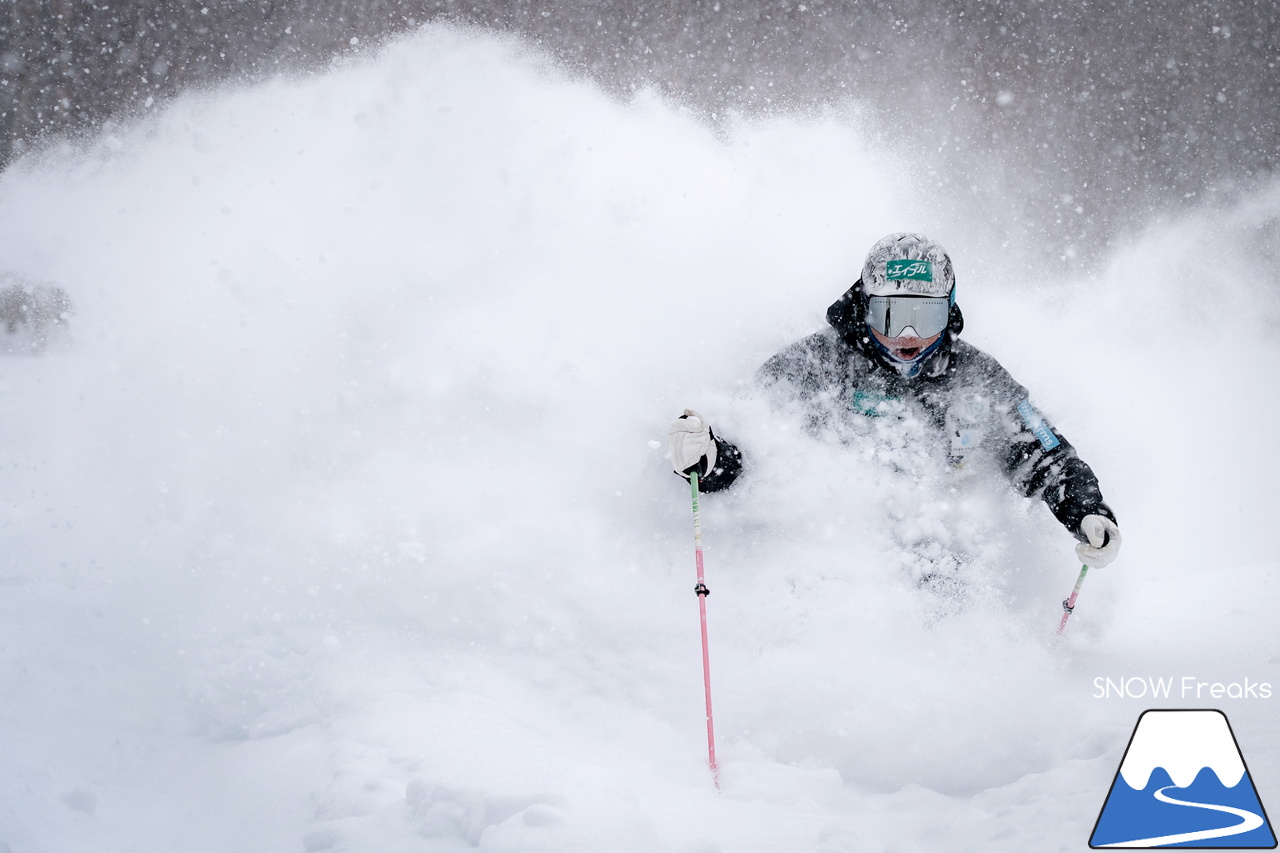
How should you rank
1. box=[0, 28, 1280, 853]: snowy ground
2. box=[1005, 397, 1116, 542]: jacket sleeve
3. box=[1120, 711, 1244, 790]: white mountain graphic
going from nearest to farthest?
box=[1120, 711, 1244, 790]: white mountain graphic, box=[0, 28, 1280, 853]: snowy ground, box=[1005, 397, 1116, 542]: jacket sleeve

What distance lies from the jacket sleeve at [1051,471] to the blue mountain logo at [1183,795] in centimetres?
75

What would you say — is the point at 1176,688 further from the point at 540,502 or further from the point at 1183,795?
the point at 540,502

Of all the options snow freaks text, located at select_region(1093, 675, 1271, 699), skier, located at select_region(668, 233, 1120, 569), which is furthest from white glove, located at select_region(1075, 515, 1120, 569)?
snow freaks text, located at select_region(1093, 675, 1271, 699)

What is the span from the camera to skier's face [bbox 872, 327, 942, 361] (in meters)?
2.26

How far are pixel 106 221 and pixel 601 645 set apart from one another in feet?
16.8

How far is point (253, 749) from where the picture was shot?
6.68ft

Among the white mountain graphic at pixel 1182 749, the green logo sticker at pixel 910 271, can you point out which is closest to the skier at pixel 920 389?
the green logo sticker at pixel 910 271

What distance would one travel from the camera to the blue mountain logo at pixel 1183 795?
4.72ft

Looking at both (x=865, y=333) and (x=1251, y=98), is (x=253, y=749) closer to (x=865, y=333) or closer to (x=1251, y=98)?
(x=865, y=333)

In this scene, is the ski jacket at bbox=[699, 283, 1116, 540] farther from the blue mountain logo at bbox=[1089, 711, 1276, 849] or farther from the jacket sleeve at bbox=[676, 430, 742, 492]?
the blue mountain logo at bbox=[1089, 711, 1276, 849]

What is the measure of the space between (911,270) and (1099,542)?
45.6 inches

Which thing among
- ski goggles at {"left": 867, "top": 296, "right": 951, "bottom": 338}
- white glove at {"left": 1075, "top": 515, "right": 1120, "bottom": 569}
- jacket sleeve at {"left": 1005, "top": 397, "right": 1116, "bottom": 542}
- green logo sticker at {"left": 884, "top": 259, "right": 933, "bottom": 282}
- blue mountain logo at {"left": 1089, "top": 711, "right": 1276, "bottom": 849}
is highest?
green logo sticker at {"left": 884, "top": 259, "right": 933, "bottom": 282}

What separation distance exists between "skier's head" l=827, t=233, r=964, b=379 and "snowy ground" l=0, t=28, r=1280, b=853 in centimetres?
49

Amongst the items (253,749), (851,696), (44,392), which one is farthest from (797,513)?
(44,392)
